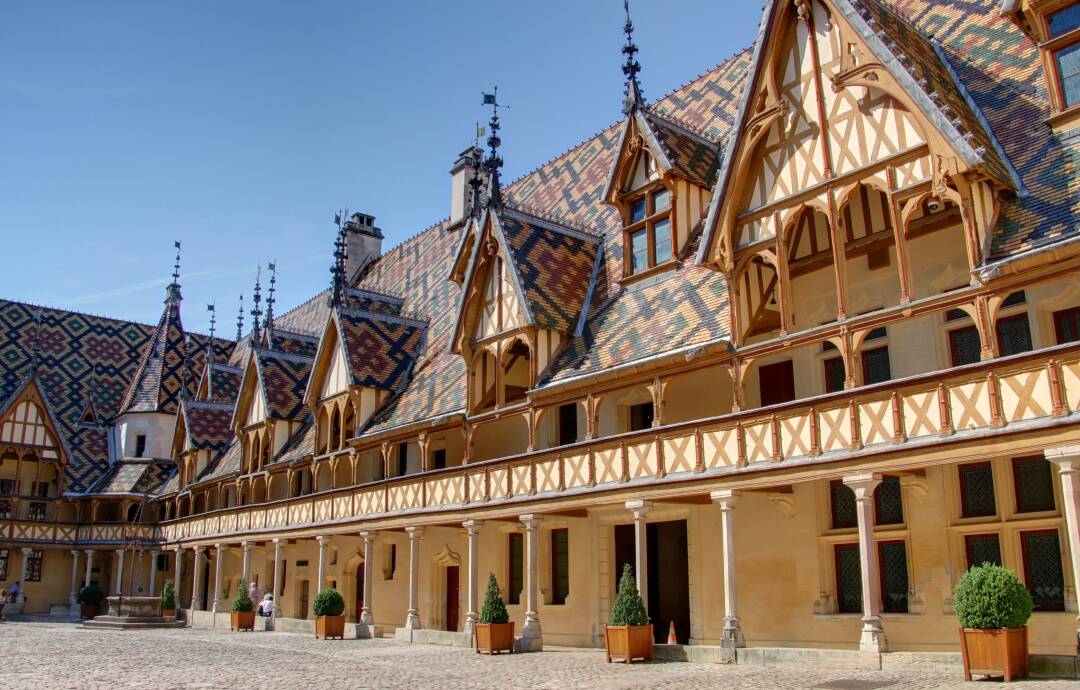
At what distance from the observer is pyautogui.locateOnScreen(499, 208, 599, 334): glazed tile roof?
2259 cm

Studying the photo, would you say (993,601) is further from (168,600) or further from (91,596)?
(91,596)

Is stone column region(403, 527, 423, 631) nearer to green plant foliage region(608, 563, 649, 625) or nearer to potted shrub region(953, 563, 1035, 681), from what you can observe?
green plant foliage region(608, 563, 649, 625)

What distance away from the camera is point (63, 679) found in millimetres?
14734

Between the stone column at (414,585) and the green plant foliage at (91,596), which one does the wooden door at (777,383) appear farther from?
the green plant foliage at (91,596)

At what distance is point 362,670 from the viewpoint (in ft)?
52.8

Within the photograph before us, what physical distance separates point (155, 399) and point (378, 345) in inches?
996

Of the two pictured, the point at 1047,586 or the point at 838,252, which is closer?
the point at 1047,586

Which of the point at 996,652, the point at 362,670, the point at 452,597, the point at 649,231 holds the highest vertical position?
the point at 649,231

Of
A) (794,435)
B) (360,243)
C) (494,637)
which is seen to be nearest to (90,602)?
(360,243)

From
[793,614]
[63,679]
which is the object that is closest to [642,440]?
[793,614]

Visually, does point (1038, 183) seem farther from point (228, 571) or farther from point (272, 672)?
point (228, 571)

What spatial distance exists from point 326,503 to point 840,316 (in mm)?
18503

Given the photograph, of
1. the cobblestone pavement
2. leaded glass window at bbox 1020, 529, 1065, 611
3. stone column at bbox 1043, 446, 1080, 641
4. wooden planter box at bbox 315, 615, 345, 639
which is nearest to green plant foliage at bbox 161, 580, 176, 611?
the cobblestone pavement

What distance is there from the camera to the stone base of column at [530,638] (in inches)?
797
